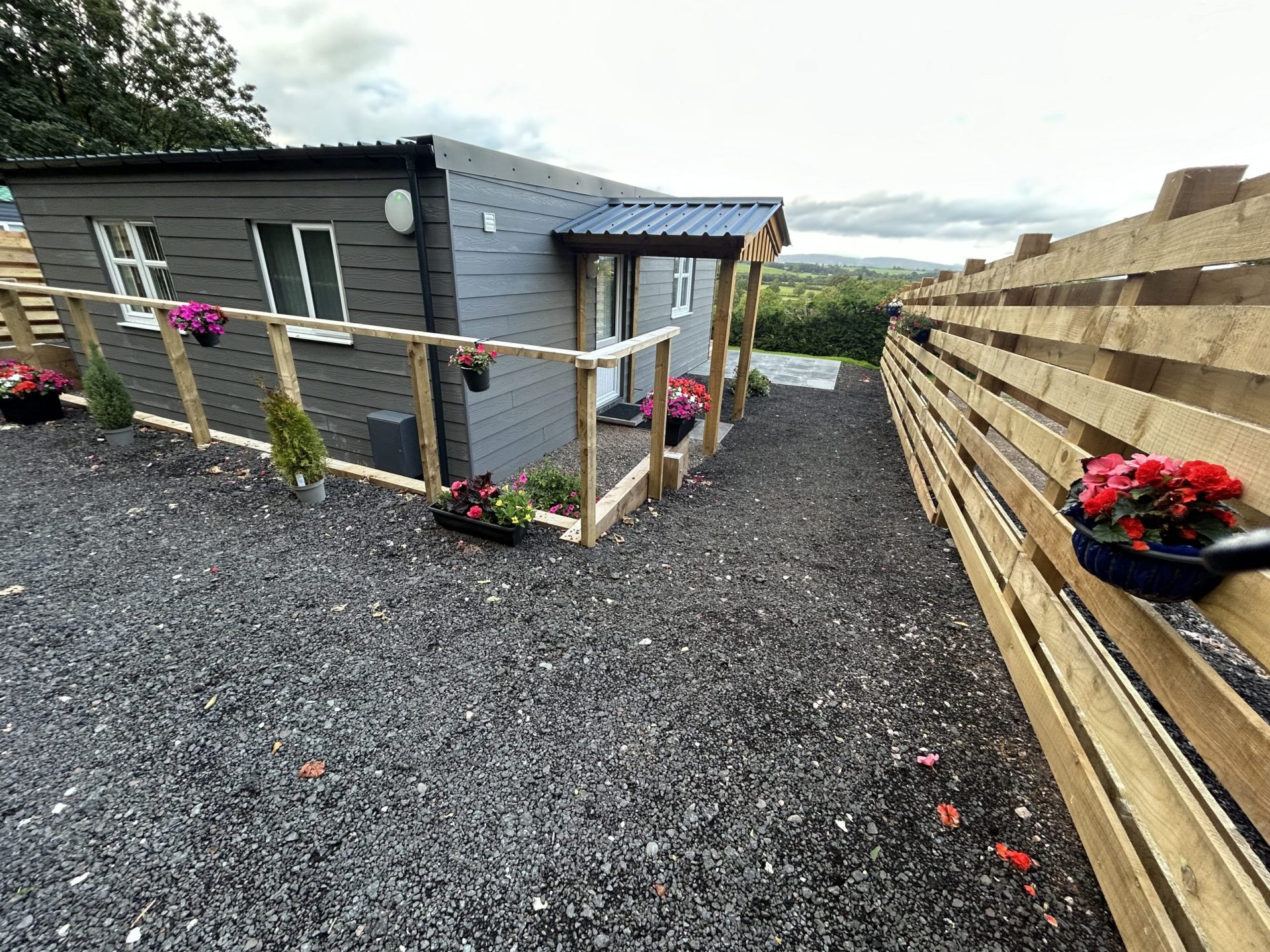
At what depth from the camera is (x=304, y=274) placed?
4879 millimetres

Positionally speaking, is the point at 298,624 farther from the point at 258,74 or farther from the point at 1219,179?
the point at 258,74

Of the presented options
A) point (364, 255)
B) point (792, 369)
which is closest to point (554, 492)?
point (364, 255)

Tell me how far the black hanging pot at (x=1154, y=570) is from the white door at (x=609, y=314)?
19.0 feet

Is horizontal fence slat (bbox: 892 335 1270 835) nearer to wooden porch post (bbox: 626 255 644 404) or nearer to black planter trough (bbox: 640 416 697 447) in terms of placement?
black planter trough (bbox: 640 416 697 447)

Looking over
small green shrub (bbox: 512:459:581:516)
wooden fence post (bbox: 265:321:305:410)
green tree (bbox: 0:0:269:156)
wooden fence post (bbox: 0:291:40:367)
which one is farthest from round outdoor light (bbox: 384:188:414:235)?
green tree (bbox: 0:0:269:156)

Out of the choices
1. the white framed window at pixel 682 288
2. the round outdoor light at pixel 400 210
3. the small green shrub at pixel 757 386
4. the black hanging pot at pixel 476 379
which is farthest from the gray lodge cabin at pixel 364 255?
the white framed window at pixel 682 288

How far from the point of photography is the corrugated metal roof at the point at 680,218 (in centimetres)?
473

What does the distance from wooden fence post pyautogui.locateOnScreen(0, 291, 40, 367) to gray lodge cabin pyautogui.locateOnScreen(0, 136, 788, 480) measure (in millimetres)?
958

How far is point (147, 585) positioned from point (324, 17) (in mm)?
12923

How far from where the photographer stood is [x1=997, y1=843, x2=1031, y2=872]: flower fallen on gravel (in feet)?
5.48

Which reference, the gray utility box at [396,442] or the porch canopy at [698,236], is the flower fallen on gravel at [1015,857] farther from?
the gray utility box at [396,442]

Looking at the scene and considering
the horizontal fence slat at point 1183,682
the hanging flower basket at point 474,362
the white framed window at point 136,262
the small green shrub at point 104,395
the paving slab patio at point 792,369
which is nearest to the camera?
the horizontal fence slat at point 1183,682

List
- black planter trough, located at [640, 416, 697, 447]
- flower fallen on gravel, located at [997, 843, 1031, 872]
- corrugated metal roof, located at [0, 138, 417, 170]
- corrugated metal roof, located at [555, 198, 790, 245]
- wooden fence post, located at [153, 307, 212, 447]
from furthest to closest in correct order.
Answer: black planter trough, located at [640, 416, 697, 447] < corrugated metal roof, located at [555, 198, 790, 245] < wooden fence post, located at [153, 307, 212, 447] < corrugated metal roof, located at [0, 138, 417, 170] < flower fallen on gravel, located at [997, 843, 1031, 872]

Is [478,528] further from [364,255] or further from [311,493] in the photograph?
[364,255]
